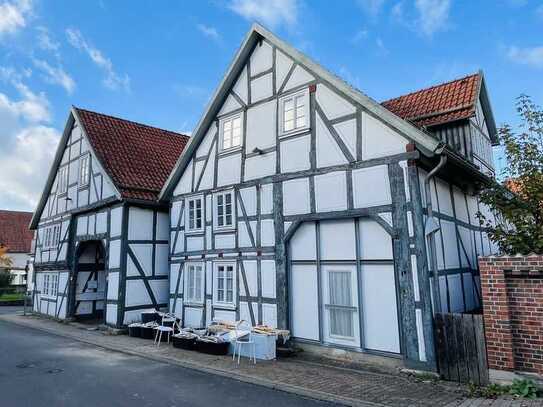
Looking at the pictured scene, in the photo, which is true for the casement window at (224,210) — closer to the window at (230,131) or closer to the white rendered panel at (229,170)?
the white rendered panel at (229,170)

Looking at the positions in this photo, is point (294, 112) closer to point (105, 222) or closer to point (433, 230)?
point (433, 230)

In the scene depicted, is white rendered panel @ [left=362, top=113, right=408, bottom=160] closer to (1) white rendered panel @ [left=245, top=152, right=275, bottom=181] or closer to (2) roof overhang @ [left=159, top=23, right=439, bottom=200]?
(2) roof overhang @ [left=159, top=23, right=439, bottom=200]

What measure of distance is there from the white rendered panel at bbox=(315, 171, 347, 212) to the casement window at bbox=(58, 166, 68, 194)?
13.6m

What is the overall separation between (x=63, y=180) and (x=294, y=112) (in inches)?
519

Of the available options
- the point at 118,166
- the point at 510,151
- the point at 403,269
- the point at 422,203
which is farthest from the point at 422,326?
the point at 118,166

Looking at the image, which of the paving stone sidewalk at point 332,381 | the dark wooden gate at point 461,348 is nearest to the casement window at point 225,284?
the paving stone sidewalk at point 332,381

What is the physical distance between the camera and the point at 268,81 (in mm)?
11344

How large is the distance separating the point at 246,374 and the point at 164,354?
3004 mm

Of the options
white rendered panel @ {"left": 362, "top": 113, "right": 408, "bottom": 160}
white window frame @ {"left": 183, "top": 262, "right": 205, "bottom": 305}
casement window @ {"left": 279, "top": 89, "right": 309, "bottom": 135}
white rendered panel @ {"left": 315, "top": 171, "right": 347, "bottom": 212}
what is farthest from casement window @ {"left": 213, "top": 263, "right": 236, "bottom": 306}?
white rendered panel @ {"left": 362, "top": 113, "right": 408, "bottom": 160}

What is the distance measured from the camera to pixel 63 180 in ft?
60.1

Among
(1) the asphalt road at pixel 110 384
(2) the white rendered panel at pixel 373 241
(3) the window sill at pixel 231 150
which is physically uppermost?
(3) the window sill at pixel 231 150

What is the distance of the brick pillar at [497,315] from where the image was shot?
6.72 meters

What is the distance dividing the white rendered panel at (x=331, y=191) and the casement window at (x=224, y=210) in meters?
3.15

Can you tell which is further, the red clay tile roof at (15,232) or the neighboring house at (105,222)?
the red clay tile roof at (15,232)
